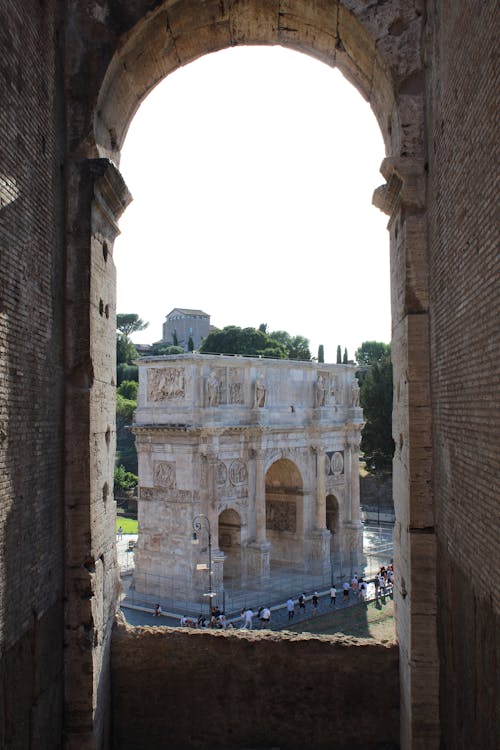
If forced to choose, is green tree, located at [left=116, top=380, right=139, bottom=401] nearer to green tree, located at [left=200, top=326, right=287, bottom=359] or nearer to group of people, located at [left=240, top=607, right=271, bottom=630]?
green tree, located at [left=200, top=326, right=287, bottom=359]

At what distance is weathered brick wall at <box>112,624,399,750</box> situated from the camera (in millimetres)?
7199

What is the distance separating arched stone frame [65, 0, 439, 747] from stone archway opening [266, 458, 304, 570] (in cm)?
2266

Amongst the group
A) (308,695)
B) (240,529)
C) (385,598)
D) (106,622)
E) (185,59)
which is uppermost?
(185,59)

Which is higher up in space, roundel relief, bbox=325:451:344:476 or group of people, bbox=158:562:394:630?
roundel relief, bbox=325:451:344:476

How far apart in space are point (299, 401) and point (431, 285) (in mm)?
22981

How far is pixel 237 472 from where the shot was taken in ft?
87.5

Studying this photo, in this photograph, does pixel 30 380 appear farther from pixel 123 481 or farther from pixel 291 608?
pixel 123 481

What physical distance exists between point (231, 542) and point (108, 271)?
21.0 m

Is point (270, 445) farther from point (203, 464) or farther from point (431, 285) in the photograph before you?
point (431, 285)

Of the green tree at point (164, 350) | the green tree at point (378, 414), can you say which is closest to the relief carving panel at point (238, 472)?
the green tree at point (378, 414)

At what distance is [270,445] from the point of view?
27.9 m

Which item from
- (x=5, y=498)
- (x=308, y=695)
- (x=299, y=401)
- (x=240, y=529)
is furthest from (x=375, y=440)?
(x=5, y=498)

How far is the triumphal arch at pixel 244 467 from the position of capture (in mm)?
24922

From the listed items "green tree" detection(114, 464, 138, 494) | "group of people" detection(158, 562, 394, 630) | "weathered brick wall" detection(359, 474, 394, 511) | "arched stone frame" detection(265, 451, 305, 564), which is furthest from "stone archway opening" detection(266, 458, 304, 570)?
"weathered brick wall" detection(359, 474, 394, 511)
